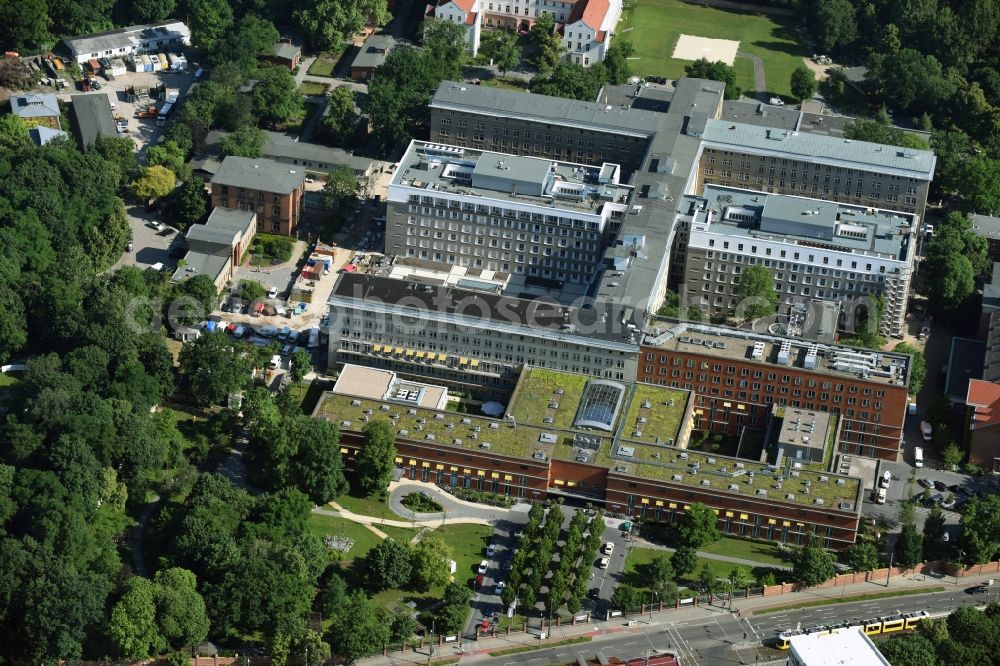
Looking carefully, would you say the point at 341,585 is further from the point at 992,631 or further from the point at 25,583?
the point at 992,631

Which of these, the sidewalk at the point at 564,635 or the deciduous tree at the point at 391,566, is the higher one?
the deciduous tree at the point at 391,566

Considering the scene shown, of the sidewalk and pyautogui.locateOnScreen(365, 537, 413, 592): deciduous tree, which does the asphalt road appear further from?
pyautogui.locateOnScreen(365, 537, 413, 592): deciduous tree

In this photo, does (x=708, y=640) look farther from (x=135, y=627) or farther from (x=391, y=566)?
(x=135, y=627)

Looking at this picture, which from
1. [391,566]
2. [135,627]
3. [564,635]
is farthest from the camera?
[391,566]

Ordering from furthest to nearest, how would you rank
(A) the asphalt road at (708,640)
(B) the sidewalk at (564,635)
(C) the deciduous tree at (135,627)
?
1. (A) the asphalt road at (708,640)
2. (B) the sidewalk at (564,635)
3. (C) the deciduous tree at (135,627)

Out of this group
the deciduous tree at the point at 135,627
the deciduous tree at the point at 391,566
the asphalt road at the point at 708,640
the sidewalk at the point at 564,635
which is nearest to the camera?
the deciduous tree at the point at 135,627

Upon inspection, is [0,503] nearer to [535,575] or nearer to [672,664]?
[535,575]

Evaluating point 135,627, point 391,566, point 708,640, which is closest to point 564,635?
point 708,640

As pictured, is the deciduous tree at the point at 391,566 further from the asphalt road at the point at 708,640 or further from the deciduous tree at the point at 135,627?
the deciduous tree at the point at 135,627

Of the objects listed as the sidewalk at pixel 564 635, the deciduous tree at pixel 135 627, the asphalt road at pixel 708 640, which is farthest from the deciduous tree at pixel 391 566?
the deciduous tree at pixel 135 627

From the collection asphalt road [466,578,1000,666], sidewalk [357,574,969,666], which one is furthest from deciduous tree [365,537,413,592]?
asphalt road [466,578,1000,666]

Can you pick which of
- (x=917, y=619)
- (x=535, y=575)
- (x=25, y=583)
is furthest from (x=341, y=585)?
(x=917, y=619)
